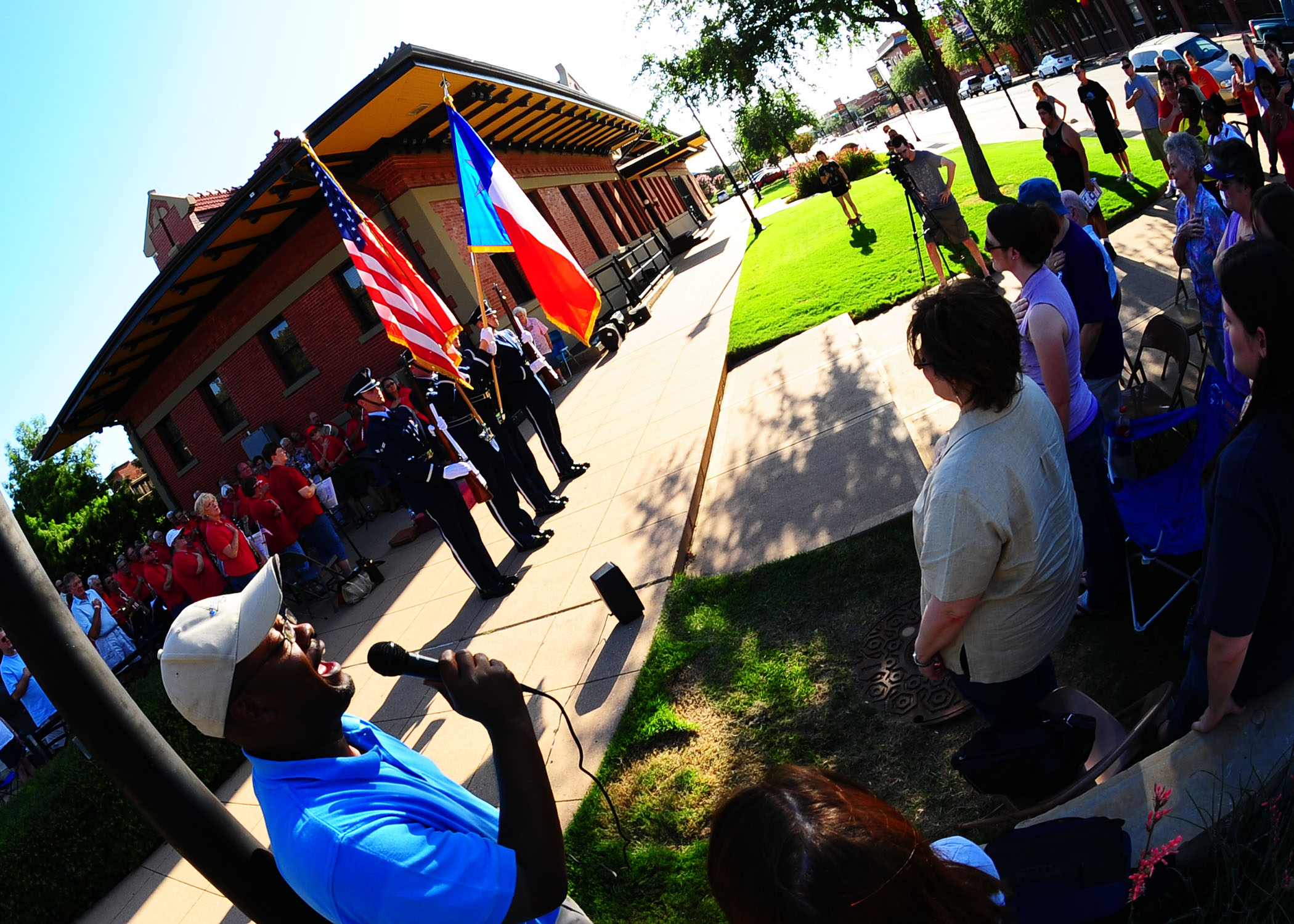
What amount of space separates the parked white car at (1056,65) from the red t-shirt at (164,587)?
57.1 metres

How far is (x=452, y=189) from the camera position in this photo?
60.7 feet

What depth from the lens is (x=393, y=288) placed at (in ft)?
26.5

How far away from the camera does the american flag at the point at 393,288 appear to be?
26.2 feet

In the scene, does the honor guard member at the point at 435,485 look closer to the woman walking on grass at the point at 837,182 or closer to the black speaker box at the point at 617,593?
the black speaker box at the point at 617,593

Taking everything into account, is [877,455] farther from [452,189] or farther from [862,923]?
[452,189]

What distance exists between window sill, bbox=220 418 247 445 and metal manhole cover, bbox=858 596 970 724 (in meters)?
19.4

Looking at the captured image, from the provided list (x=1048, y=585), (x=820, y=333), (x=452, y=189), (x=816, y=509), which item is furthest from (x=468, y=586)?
(x=452, y=189)

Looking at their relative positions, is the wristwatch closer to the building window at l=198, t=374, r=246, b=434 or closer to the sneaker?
the sneaker

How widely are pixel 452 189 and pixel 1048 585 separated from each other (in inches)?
709

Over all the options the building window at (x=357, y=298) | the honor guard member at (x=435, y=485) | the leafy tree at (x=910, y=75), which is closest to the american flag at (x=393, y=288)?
the honor guard member at (x=435, y=485)

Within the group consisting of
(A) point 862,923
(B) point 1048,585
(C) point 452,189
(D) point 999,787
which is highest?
(C) point 452,189

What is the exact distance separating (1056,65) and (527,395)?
57481mm

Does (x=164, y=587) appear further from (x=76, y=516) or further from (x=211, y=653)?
(x=76, y=516)

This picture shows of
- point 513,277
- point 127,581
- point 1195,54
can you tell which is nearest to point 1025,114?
point 1195,54
